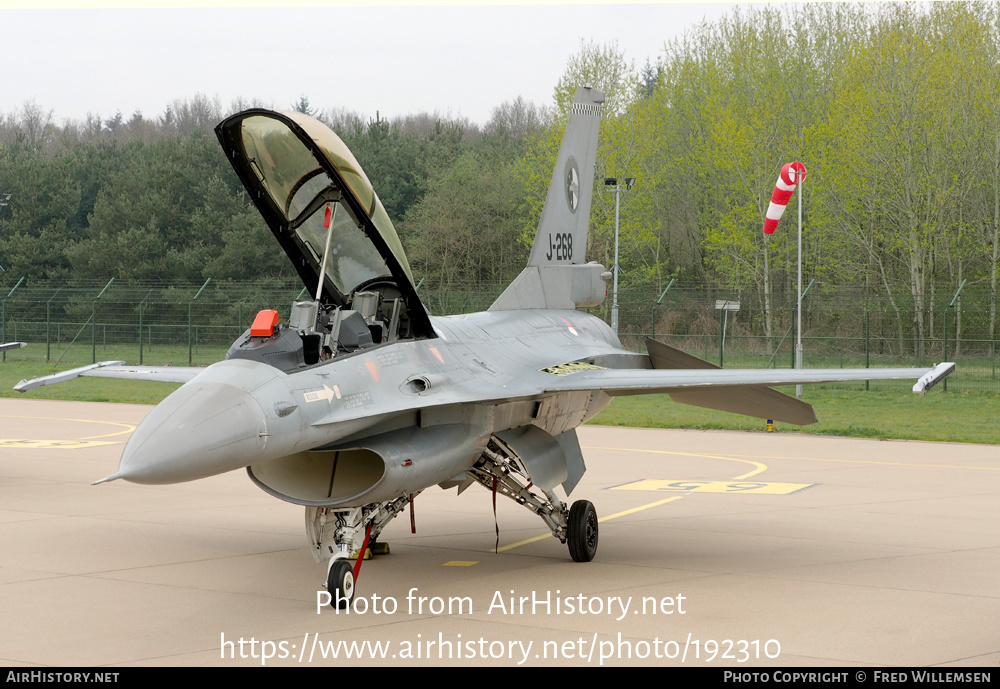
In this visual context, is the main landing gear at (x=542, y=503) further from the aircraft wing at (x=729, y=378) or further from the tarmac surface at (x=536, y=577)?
the aircraft wing at (x=729, y=378)

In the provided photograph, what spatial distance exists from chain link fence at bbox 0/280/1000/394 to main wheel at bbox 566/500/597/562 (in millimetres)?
23285

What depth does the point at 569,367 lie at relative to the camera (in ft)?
38.2

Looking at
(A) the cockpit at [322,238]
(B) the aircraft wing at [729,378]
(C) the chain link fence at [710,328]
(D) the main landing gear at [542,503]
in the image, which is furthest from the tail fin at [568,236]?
(C) the chain link fence at [710,328]

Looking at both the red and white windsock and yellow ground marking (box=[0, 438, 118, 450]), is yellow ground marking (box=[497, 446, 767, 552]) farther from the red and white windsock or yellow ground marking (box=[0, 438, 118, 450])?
the red and white windsock

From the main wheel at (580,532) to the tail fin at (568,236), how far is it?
3282mm

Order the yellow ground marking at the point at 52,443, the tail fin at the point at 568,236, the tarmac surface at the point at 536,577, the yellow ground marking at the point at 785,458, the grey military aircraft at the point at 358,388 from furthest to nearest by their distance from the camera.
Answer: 1. the yellow ground marking at the point at 52,443
2. the yellow ground marking at the point at 785,458
3. the tail fin at the point at 568,236
4. the grey military aircraft at the point at 358,388
5. the tarmac surface at the point at 536,577

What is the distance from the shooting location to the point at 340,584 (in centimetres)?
869

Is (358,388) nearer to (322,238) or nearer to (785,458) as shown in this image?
(322,238)

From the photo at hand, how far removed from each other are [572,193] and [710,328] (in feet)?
110

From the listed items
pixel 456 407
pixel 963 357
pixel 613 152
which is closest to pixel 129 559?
pixel 456 407

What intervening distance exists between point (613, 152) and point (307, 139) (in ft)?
160

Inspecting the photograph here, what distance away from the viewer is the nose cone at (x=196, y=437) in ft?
23.9

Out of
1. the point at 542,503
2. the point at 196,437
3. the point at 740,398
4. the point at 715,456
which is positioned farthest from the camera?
the point at 715,456

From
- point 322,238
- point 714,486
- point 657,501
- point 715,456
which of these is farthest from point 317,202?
point 715,456
